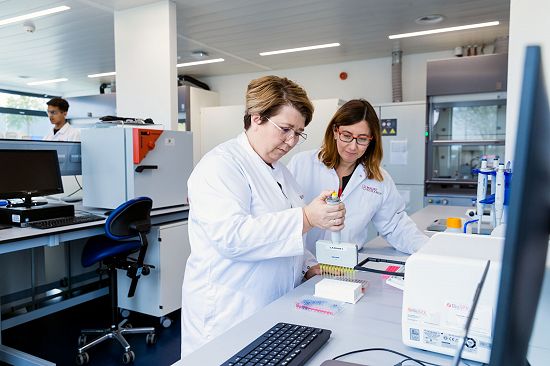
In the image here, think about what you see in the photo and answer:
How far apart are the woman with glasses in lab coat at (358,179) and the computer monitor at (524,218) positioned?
1421 mm

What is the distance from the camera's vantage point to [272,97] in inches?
50.5

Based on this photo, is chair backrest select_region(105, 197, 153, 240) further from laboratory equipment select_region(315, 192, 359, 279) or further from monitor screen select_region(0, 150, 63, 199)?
laboratory equipment select_region(315, 192, 359, 279)

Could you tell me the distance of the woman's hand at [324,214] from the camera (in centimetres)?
114

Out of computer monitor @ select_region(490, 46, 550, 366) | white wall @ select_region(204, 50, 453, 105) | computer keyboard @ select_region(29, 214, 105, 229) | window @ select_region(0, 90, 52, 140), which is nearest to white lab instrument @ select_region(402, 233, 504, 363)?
computer monitor @ select_region(490, 46, 550, 366)

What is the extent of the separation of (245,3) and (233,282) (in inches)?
125

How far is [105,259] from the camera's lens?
2643 mm

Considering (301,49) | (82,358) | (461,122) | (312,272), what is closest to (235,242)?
(312,272)

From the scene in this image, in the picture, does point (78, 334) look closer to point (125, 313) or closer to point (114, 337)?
point (125, 313)

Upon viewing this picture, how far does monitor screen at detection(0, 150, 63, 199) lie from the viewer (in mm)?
2549

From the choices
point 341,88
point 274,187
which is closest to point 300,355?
point 274,187

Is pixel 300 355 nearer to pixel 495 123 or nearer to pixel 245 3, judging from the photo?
pixel 245 3

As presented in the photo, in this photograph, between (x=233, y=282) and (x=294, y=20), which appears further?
(x=294, y=20)

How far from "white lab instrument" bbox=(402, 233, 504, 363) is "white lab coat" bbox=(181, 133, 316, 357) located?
39 cm

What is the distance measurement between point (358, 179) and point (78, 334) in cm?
224
